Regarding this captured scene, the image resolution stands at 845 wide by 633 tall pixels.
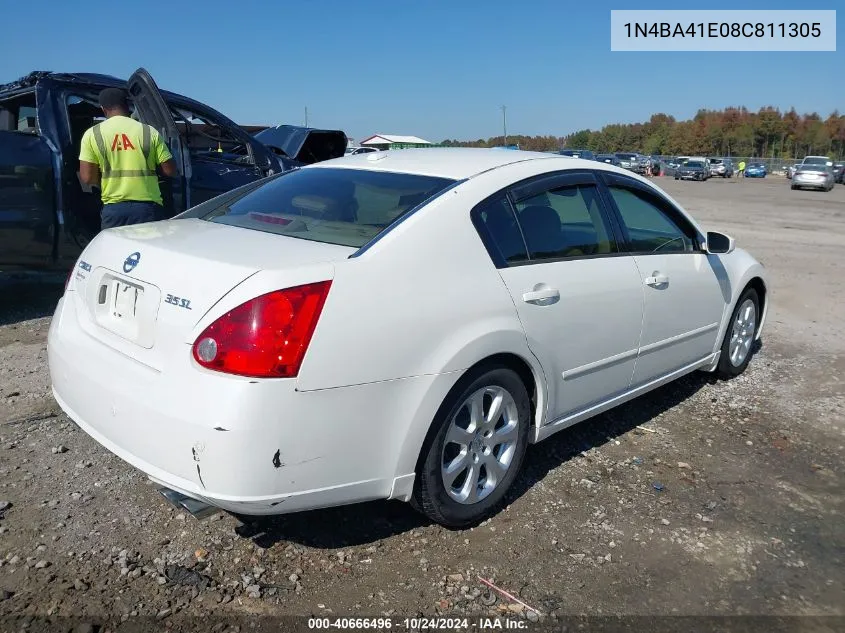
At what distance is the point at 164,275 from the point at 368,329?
79 cm

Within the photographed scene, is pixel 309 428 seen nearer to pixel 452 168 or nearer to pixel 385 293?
pixel 385 293

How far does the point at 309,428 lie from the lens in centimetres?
243

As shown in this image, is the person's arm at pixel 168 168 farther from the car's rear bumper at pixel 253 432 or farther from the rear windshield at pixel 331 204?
the car's rear bumper at pixel 253 432

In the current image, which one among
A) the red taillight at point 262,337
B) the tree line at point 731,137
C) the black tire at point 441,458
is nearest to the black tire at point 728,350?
the black tire at point 441,458

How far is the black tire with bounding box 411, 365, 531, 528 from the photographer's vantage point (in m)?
2.83

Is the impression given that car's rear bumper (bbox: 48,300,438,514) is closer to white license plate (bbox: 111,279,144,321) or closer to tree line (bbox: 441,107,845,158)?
white license plate (bbox: 111,279,144,321)

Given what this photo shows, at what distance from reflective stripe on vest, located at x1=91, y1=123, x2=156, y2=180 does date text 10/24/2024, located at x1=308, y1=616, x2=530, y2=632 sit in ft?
12.8

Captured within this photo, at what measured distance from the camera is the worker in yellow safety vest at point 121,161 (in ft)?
17.1

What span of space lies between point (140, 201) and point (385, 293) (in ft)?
11.3

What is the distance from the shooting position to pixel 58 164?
5.81 meters

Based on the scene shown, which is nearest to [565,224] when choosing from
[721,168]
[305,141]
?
[305,141]

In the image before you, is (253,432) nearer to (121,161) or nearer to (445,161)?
(445,161)

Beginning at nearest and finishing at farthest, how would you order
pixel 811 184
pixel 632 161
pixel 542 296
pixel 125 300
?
1. pixel 125 300
2. pixel 542 296
3. pixel 811 184
4. pixel 632 161

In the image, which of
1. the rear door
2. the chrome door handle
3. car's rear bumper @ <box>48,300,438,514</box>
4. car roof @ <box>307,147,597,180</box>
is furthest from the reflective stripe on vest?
the chrome door handle
